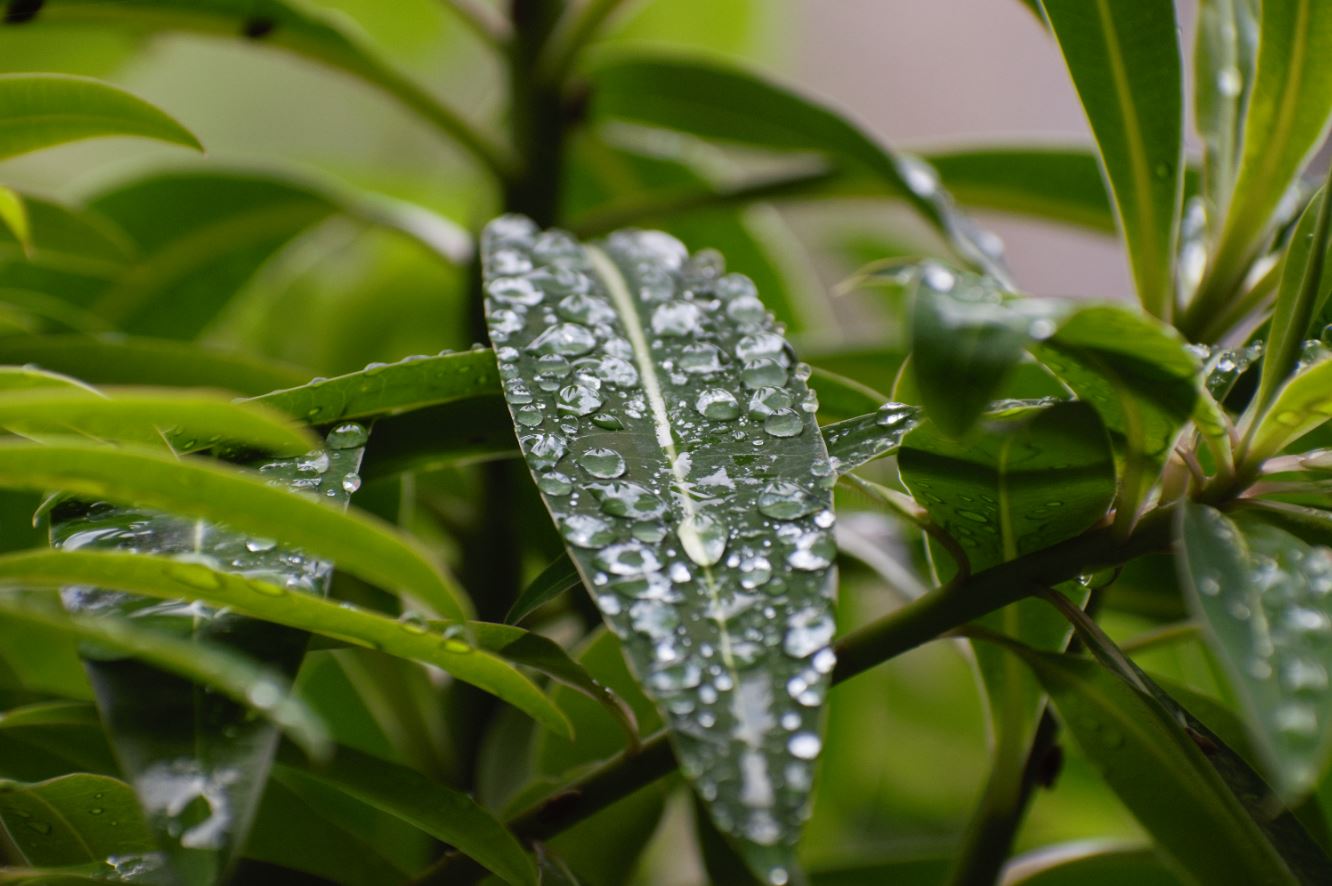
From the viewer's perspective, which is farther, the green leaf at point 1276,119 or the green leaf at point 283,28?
the green leaf at point 283,28

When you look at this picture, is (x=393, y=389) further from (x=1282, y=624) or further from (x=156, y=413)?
(x=1282, y=624)

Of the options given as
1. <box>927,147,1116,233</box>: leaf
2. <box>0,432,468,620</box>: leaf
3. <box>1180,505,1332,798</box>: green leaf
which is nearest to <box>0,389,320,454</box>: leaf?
<box>0,432,468,620</box>: leaf

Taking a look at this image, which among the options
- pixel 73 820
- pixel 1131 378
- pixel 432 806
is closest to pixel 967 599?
pixel 1131 378

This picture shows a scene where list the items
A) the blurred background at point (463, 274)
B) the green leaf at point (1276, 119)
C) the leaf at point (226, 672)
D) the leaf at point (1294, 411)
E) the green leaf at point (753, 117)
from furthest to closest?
1. the blurred background at point (463, 274)
2. the green leaf at point (753, 117)
3. the green leaf at point (1276, 119)
4. the leaf at point (1294, 411)
5. the leaf at point (226, 672)

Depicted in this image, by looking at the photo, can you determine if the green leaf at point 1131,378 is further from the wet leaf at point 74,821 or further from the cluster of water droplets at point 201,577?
the wet leaf at point 74,821

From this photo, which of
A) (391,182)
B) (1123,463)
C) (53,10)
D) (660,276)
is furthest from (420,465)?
(391,182)

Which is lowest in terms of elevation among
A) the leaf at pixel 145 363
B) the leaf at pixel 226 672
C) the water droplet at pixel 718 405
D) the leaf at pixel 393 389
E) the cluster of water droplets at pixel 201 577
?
the leaf at pixel 145 363

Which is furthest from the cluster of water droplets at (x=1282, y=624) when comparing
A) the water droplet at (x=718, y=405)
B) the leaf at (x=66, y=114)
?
the leaf at (x=66, y=114)

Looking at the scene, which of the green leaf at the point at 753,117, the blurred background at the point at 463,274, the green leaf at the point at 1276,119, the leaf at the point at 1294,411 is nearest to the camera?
the leaf at the point at 1294,411
